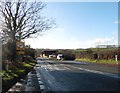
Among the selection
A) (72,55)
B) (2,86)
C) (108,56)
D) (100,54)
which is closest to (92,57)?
(100,54)

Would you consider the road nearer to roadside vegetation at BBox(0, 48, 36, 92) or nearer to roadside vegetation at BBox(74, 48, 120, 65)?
roadside vegetation at BBox(0, 48, 36, 92)

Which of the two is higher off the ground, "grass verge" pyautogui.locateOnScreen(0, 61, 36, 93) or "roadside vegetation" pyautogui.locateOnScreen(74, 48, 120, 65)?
"roadside vegetation" pyautogui.locateOnScreen(74, 48, 120, 65)

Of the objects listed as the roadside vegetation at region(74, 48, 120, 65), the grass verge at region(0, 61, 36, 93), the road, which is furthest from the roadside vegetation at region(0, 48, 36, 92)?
the roadside vegetation at region(74, 48, 120, 65)

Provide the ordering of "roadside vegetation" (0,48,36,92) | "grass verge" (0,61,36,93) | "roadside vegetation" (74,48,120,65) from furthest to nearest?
1. "roadside vegetation" (74,48,120,65)
2. "roadside vegetation" (0,48,36,92)
3. "grass verge" (0,61,36,93)

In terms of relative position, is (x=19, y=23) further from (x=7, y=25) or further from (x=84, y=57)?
(x=84, y=57)

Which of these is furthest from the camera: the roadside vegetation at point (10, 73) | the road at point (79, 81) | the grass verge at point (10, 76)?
the roadside vegetation at point (10, 73)

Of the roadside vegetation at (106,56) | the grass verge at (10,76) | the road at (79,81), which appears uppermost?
the roadside vegetation at (106,56)

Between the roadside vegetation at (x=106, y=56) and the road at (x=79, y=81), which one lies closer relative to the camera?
the road at (x=79, y=81)

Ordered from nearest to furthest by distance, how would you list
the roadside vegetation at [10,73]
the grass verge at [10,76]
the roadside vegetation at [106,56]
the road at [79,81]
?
the road at [79,81], the grass verge at [10,76], the roadside vegetation at [10,73], the roadside vegetation at [106,56]

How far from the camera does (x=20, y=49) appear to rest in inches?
1251

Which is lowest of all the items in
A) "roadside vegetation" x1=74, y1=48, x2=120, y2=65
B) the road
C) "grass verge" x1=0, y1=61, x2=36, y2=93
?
the road

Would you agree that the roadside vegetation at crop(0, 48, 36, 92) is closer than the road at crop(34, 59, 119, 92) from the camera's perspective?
No

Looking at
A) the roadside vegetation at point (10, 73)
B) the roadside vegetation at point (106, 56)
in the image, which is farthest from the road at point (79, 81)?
the roadside vegetation at point (106, 56)

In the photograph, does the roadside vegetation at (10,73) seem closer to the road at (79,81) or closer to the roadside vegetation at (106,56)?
the road at (79,81)
